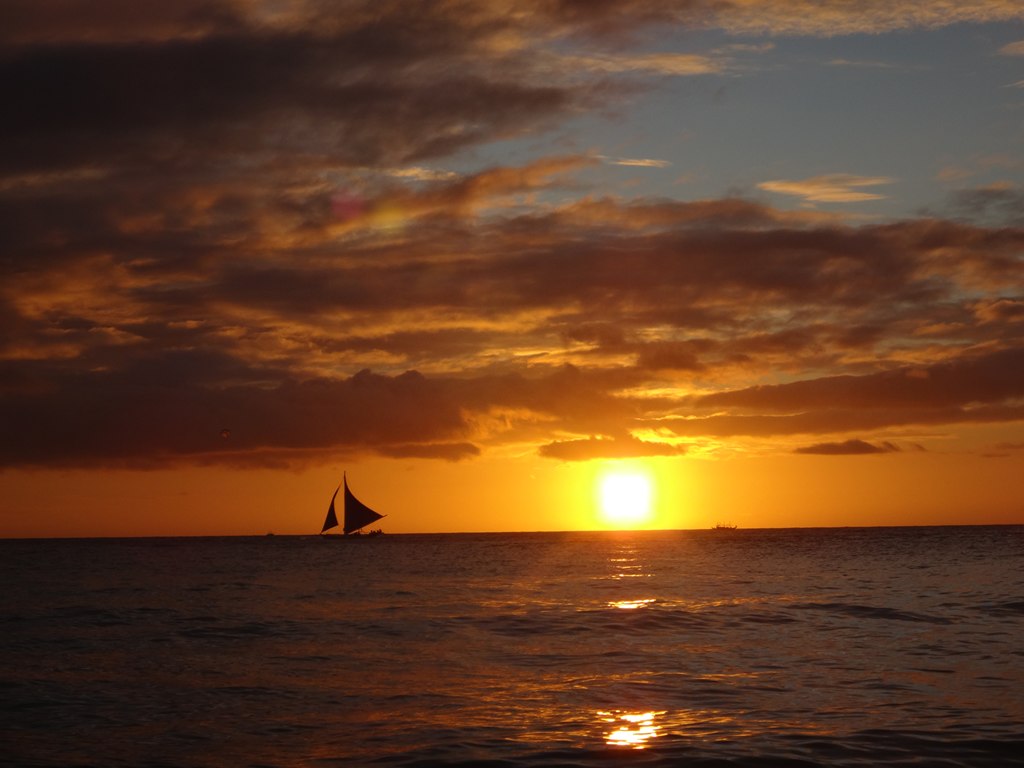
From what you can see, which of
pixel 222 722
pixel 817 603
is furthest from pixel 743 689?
pixel 817 603

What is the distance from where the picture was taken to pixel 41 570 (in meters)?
110

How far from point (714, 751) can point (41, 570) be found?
105 meters

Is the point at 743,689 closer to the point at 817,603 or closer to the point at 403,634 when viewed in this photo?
the point at 403,634

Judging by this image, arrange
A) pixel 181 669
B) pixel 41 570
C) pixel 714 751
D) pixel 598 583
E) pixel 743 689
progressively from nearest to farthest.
Result: pixel 714 751, pixel 743 689, pixel 181 669, pixel 598 583, pixel 41 570

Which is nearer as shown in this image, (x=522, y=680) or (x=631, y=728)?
(x=631, y=728)

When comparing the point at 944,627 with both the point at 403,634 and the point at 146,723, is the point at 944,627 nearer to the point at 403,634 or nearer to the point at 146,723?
the point at 403,634

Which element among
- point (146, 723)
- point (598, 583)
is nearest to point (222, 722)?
point (146, 723)

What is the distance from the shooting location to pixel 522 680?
3055 centimetres

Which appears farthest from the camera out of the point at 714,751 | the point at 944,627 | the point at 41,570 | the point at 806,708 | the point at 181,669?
the point at 41,570

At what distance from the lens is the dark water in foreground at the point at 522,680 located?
2184 centimetres

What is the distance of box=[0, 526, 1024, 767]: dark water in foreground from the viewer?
21.8 meters

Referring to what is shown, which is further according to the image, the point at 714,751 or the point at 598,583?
the point at 598,583

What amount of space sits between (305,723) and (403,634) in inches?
715

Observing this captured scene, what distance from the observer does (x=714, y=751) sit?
68.3 feet
